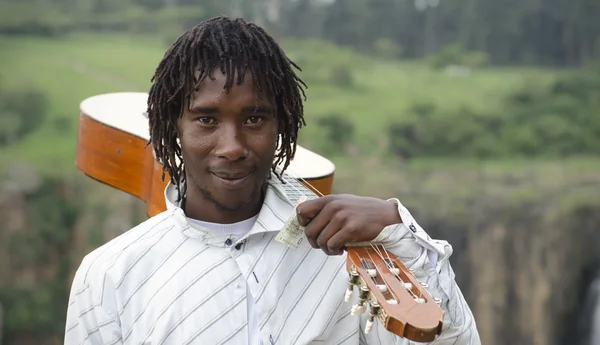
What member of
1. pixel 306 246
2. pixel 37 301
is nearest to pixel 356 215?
pixel 306 246

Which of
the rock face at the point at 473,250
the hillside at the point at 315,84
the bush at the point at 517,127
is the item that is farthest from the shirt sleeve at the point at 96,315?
the bush at the point at 517,127

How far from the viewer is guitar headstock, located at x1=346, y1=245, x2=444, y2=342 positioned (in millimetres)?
1344

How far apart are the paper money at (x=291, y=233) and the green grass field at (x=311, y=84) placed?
12.2m

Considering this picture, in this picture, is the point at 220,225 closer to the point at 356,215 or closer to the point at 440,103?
the point at 356,215

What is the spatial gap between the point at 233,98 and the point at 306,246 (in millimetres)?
358

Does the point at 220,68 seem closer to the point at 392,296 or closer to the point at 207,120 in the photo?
the point at 207,120

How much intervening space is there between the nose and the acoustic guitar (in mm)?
236

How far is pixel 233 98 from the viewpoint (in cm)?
178

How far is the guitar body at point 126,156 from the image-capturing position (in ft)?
8.70

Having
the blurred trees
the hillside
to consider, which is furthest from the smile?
the blurred trees

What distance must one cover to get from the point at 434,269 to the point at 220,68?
0.56 meters

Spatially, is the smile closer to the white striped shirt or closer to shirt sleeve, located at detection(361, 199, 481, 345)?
the white striped shirt

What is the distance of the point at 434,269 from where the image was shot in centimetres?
177

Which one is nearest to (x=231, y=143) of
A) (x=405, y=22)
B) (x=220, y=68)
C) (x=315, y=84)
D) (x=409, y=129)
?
(x=220, y=68)
